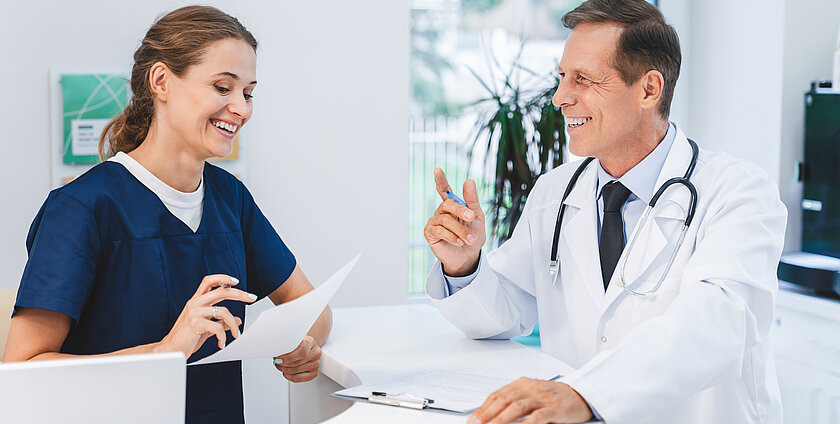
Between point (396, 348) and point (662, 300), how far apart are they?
528 millimetres

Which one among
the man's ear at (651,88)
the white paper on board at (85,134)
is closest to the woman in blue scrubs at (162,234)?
the man's ear at (651,88)

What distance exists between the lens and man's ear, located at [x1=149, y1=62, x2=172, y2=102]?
5.03ft

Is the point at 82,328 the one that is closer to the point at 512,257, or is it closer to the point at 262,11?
the point at 512,257

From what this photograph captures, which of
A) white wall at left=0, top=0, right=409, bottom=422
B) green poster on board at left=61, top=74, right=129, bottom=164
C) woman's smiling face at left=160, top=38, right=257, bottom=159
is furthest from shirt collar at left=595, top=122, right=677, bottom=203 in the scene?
green poster on board at left=61, top=74, right=129, bottom=164

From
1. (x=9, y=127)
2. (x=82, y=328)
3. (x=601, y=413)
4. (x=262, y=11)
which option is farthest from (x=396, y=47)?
(x=601, y=413)

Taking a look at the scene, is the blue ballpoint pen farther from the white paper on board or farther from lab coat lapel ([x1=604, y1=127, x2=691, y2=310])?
the white paper on board

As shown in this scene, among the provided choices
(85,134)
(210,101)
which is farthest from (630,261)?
(85,134)

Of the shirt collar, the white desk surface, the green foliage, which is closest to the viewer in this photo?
the white desk surface

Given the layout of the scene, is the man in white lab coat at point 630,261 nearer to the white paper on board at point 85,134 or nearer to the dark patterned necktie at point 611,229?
the dark patterned necktie at point 611,229

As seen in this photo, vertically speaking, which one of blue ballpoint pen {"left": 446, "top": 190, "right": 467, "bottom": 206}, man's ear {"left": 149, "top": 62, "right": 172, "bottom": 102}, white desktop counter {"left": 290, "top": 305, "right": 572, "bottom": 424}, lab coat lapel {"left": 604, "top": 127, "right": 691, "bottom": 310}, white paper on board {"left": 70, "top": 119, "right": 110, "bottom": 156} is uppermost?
man's ear {"left": 149, "top": 62, "right": 172, "bottom": 102}

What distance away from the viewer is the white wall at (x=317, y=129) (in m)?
2.57

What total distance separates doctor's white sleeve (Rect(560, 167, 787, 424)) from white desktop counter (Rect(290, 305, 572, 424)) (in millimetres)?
214

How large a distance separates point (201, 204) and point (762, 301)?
1083 millimetres

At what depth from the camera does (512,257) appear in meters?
1.79
